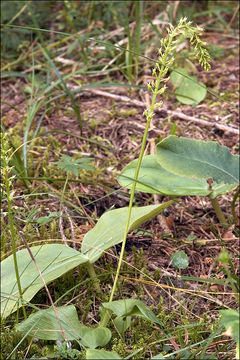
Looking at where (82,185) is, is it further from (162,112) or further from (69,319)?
(69,319)

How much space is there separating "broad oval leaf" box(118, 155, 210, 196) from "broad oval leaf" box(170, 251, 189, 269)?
8.6 inches

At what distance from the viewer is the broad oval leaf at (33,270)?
55.7 inches

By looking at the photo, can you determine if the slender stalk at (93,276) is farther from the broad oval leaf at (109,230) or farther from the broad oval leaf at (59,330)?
the broad oval leaf at (59,330)

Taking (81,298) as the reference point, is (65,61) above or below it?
above

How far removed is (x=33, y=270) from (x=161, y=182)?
0.58 meters

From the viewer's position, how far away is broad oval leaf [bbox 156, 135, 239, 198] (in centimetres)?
167

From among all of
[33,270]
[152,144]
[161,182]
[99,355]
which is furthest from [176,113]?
[99,355]

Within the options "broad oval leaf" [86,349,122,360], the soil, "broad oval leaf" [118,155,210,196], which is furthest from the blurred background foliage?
"broad oval leaf" [86,349,122,360]

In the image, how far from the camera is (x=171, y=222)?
1976mm

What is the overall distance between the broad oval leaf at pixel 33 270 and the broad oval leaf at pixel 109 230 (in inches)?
1.7

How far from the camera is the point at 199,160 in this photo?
1718mm

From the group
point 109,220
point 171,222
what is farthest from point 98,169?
point 109,220

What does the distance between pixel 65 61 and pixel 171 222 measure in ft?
5.04

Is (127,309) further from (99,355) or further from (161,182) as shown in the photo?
(161,182)
